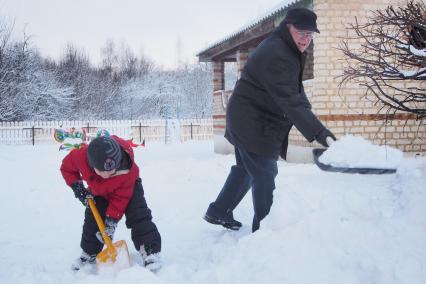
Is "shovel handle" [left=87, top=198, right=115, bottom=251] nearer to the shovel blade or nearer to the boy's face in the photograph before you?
the shovel blade

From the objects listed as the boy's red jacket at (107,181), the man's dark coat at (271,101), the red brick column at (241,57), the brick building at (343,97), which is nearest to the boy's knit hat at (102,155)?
the boy's red jacket at (107,181)

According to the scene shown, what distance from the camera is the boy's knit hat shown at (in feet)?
7.97

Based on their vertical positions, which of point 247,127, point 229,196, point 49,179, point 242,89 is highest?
point 242,89

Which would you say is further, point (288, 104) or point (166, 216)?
point (166, 216)

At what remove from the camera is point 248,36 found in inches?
382

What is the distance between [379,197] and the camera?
8.55 feet

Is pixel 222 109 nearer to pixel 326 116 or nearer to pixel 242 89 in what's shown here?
pixel 326 116

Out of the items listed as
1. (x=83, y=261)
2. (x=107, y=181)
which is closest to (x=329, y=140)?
(x=107, y=181)

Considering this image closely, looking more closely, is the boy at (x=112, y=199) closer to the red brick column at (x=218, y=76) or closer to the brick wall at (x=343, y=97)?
the brick wall at (x=343, y=97)

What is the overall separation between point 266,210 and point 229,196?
0.46 m

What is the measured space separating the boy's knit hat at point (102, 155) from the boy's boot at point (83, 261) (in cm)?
63

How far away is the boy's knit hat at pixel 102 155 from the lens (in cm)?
243

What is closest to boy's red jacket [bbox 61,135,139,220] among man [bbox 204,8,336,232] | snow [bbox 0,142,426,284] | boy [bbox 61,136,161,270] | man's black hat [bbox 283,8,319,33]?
boy [bbox 61,136,161,270]

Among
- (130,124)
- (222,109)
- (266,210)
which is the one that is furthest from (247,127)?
(130,124)
